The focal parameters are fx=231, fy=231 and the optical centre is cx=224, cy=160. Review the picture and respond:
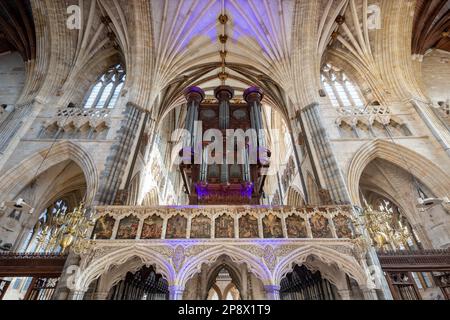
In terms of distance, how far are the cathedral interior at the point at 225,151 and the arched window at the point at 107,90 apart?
0.39 ft

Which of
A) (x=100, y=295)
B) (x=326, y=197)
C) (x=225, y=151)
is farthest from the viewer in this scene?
(x=225, y=151)

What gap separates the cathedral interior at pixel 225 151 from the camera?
6.93 m

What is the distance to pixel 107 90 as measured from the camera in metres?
14.1

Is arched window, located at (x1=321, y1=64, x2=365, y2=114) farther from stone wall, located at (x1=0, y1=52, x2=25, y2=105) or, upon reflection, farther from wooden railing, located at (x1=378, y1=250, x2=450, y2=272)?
stone wall, located at (x1=0, y1=52, x2=25, y2=105)

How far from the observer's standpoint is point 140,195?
12.0 m

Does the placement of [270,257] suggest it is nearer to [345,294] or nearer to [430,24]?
[345,294]

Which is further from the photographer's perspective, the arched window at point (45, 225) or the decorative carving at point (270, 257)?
the arched window at point (45, 225)

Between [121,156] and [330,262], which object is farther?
[121,156]

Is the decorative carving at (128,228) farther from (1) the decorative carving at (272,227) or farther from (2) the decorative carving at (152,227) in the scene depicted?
(1) the decorative carving at (272,227)

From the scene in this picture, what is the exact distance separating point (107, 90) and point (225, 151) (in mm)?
8460

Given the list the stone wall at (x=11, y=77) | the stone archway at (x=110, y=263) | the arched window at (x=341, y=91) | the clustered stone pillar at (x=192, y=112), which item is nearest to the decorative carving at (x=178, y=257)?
the stone archway at (x=110, y=263)

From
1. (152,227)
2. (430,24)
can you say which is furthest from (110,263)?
(430,24)
